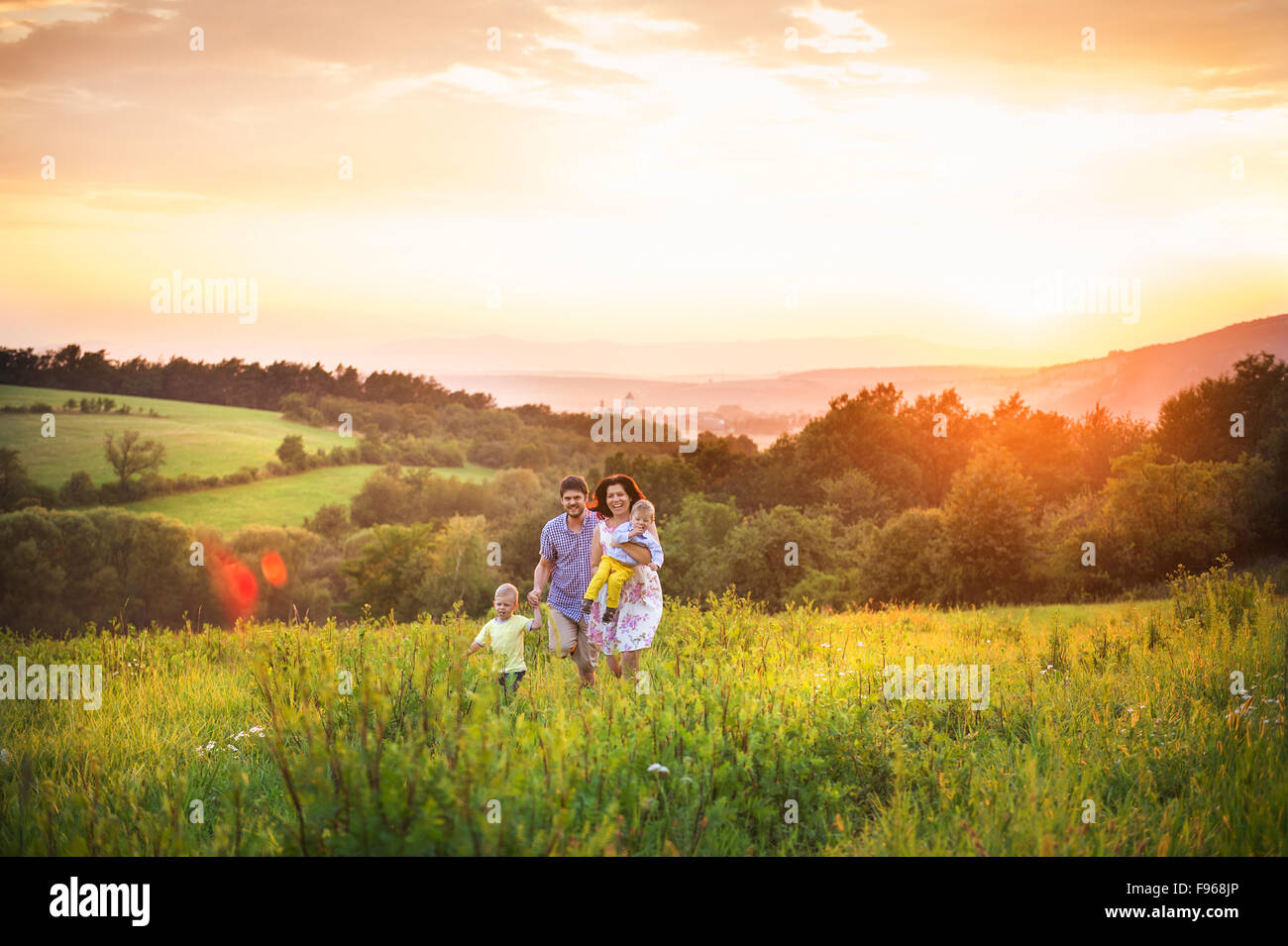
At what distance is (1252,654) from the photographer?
27.2 feet

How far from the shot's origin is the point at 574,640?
8.55 metres

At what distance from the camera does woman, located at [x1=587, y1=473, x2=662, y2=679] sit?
26.7ft

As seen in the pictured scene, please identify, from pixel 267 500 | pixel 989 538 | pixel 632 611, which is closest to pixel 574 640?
pixel 632 611

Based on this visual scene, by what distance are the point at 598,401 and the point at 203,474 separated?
3580 cm

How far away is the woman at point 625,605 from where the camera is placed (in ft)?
26.7

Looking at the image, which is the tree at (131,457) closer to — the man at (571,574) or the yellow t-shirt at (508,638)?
the man at (571,574)

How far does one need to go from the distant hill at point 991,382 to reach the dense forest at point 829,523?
169 centimetres

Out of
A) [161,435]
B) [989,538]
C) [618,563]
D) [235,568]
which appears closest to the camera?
[618,563]

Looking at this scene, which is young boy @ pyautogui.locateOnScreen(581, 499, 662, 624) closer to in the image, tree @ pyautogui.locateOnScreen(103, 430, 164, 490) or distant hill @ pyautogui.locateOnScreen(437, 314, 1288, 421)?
distant hill @ pyautogui.locateOnScreen(437, 314, 1288, 421)

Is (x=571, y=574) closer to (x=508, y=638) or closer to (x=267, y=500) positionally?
(x=508, y=638)

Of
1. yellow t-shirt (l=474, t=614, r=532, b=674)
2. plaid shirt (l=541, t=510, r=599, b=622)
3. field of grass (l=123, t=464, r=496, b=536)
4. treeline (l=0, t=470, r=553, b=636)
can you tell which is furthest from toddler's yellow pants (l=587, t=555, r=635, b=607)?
field of grass (l=123, t=464, r=496, b=536)

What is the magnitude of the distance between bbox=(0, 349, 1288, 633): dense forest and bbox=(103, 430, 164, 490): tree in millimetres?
4632

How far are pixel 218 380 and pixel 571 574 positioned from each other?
93824mm
